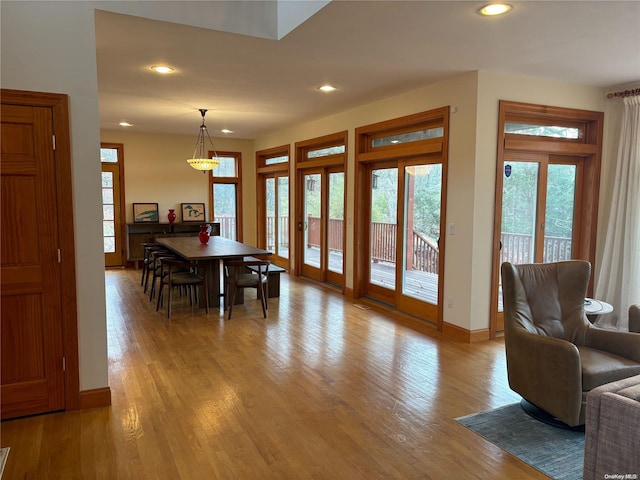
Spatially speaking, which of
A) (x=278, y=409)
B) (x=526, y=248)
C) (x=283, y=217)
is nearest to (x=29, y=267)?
(x=278, y=409)

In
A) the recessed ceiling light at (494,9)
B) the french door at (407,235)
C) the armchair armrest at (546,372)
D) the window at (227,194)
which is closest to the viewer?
the armchair armrest at (546,372)

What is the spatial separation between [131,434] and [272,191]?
22.6ft

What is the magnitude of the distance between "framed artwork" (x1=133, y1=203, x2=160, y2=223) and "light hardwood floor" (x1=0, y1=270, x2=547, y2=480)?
4250mm

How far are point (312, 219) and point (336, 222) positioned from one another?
2.79 ft

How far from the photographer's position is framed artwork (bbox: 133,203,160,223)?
8.84m

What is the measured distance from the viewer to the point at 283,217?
8.77 meters

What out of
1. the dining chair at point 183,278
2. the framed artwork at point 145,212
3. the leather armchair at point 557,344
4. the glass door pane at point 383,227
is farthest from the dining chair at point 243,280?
the framed artwork at point 145,212

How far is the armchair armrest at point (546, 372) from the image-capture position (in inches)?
103

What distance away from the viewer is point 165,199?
913 centimetres

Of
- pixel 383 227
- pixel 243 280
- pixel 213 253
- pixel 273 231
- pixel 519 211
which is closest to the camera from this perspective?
pixel 519 211

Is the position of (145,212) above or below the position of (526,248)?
above

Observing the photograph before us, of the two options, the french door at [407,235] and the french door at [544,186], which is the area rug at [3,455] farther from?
the french door at [544,186]

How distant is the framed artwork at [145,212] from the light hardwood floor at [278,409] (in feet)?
13.9

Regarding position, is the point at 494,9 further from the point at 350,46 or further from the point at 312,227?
the point at 312,227
